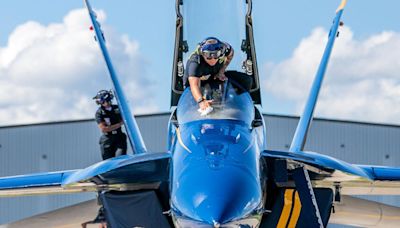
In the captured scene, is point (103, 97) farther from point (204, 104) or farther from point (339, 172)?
point (339, 172)

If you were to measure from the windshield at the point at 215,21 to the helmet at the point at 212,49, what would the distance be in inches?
113

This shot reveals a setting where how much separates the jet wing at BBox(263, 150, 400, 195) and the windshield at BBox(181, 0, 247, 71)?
3.08 metres

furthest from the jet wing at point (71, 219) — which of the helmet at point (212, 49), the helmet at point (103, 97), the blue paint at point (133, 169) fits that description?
the helmet at point (212, 49)

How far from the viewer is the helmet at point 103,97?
13586 mm

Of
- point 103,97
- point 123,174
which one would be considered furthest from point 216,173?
point 103,97

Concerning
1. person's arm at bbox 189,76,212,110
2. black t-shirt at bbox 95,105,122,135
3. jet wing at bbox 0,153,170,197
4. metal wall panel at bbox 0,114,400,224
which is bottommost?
metal wall panel at bbox 0,114,400,224

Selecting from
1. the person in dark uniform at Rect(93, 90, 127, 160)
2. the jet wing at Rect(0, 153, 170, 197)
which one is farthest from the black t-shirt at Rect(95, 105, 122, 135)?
Result: the jet wing at Rect(0, 153, 170, 197)

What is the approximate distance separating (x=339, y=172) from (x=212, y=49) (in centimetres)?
195

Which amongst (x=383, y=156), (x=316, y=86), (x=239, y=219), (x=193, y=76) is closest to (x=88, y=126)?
(x=383, y=156)

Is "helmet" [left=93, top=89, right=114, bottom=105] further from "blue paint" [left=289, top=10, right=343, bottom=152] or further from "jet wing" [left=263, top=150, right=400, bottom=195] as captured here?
"jet wing" [left=263, top=150, right=400, bottom=195]

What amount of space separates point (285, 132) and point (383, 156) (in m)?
3.45

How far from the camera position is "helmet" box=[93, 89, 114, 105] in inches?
535

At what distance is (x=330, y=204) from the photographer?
8219 millimetres

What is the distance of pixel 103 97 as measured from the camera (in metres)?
13.6
